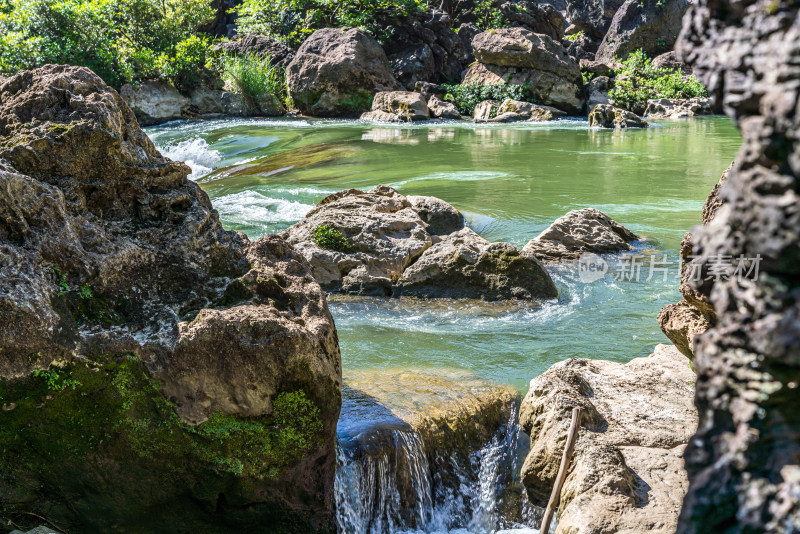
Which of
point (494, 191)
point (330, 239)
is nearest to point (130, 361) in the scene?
point (330, 239)

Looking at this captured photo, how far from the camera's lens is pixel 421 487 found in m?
3.71

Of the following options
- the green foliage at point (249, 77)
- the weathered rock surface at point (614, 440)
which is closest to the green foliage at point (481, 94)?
the green foliage at point (249, 77)

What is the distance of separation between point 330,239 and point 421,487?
12.1 ft

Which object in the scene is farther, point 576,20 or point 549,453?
point 576,20

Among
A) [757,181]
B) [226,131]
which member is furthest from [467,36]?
[757,181]

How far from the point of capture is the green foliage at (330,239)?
698 cm

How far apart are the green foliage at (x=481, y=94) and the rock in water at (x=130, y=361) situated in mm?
22142

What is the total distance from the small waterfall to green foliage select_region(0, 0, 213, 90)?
20435 millimetres

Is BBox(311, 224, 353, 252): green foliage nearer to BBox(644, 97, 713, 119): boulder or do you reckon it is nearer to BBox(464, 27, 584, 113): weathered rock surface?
BBox(464, 27, 584, 113): weathered rock surface

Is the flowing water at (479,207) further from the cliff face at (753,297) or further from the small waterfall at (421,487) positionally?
the cliff face at (753,297)

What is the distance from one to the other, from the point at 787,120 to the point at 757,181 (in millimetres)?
93

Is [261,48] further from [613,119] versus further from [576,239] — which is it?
[576,239]

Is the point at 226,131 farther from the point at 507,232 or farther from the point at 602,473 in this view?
the point at 602,473

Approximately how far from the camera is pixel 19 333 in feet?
8.56
